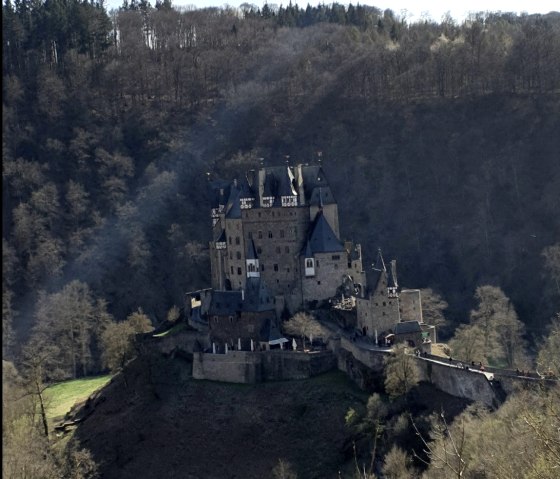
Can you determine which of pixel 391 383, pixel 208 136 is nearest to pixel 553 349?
pixel 391 383

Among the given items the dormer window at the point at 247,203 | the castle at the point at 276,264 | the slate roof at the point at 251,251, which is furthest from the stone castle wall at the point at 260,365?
the dormer window at the point at 247,203

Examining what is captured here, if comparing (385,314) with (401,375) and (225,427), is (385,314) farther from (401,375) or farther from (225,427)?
(225,427)

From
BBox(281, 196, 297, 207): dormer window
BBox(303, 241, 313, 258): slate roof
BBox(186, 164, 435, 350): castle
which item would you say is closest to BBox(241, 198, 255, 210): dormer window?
BBox(186, 164, 435, 350): castle

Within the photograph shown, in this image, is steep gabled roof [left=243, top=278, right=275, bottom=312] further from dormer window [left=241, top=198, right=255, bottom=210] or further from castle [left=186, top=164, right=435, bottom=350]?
dormer window [left=241, top=198, right=255, bottom=210]

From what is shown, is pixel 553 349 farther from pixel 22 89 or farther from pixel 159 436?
pixel 22 89

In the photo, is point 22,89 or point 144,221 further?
point 22,89
